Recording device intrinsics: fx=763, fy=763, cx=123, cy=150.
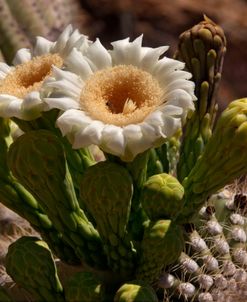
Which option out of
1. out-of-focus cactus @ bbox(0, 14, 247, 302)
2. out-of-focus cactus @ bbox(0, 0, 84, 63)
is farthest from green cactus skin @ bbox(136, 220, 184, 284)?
out-of-focus cactus @ bbox(0, 0, 84, 63)

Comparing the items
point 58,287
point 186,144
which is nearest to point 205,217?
point 186,144

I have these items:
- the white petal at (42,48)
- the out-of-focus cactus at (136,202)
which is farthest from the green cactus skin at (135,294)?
the white petal at (42,48)

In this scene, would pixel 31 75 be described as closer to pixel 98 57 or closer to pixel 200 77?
pixel 98 57

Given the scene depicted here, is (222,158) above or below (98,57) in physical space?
below

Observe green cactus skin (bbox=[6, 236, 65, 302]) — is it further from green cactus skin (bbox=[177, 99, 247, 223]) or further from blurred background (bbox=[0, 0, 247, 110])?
blurred background (bbox=[0, 0, 247, 110])

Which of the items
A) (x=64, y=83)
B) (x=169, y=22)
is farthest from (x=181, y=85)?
(x=169, y=22)

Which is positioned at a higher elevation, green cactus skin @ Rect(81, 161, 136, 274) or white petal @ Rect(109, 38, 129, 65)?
white petal @ Rect(109, 38, 129, 65)

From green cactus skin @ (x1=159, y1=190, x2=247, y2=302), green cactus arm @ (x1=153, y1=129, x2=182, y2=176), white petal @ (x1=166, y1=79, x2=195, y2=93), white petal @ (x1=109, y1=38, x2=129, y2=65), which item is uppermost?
white petal @ (x1=109, y1=38, x2=129, y2=65)

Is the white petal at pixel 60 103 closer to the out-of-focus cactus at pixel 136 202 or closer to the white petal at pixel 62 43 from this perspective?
A: the out-of-focus cactus at pixel 136 202
